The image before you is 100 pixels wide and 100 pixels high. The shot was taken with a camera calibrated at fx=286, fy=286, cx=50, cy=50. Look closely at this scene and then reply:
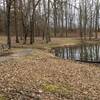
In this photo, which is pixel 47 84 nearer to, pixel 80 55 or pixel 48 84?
pixel 48 84

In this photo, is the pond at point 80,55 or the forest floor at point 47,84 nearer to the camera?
the forest floor at point 47,84

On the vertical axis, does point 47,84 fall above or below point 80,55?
above

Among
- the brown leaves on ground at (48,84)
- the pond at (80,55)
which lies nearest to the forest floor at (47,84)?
the brown leaves on ground at (48,84)

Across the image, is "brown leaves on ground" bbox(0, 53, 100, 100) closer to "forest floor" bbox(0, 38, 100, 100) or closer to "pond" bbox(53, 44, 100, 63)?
"forest floor" bbox(0, 38, 100, 100)

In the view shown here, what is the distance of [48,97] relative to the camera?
9953 mm

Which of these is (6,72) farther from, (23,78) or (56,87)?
(56,87)

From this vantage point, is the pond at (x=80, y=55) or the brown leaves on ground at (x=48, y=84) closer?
the brown leaves on ground at (x=48, y=84)

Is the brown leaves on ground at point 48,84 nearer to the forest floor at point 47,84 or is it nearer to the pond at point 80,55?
the forest floor at point 47,84

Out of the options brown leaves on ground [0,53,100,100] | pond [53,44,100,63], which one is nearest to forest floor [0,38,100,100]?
brown leaves on ground [0,53,100,100]

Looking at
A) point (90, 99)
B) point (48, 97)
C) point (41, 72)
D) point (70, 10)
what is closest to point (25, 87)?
point (48, 97)

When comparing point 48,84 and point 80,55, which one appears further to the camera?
point 80,55

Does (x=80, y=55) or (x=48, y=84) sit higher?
(x=48, y=84)

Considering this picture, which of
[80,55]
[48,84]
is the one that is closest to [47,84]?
[48,84]

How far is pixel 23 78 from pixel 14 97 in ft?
9.64
